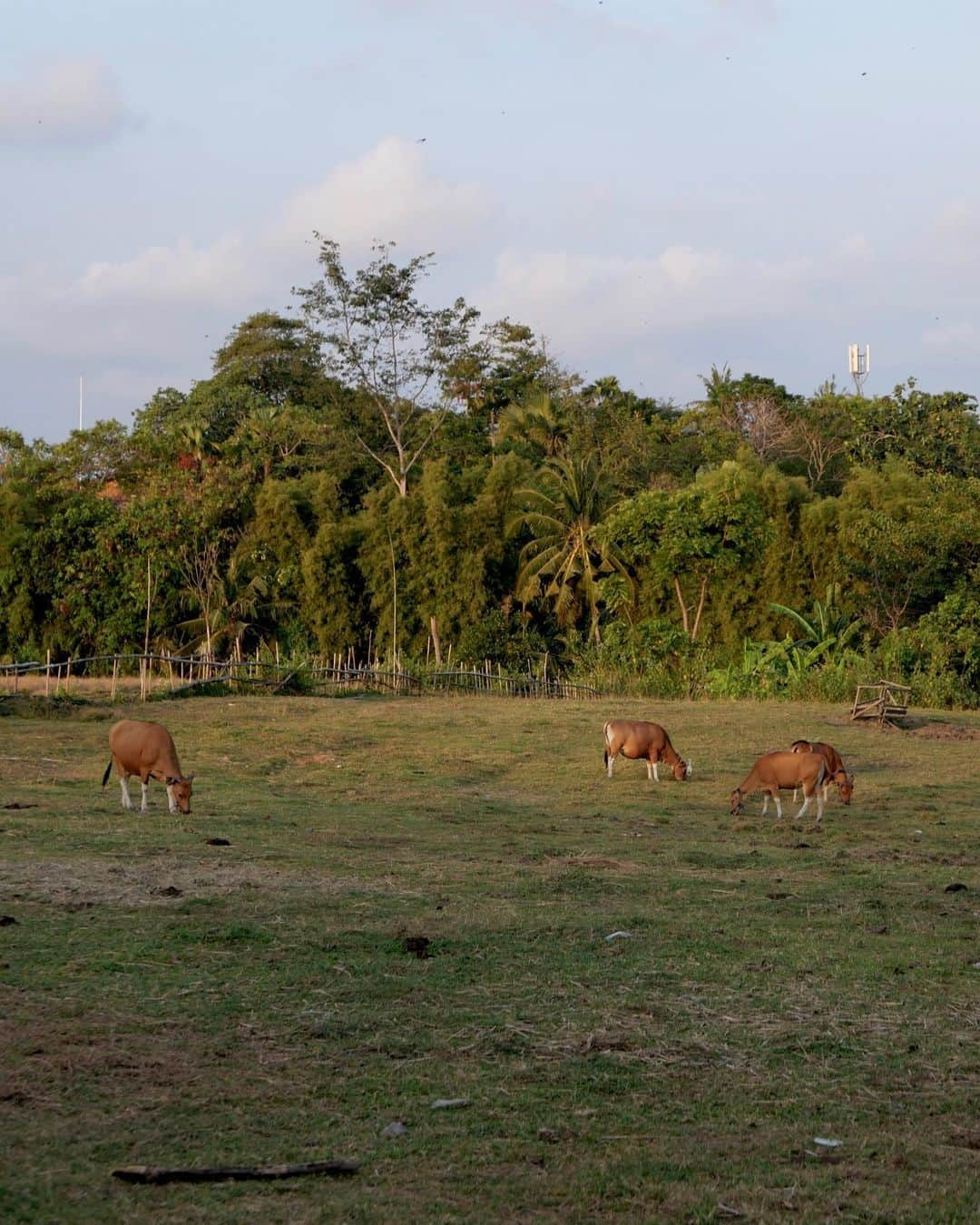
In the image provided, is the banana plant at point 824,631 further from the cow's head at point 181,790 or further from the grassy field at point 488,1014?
the cow's head at point 181,790

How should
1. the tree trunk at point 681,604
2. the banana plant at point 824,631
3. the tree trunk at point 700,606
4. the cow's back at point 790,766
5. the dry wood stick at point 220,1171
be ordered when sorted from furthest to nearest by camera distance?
the tree trunk at point 681,604 < the tree trunk at point 700,606 < the banana plant at point 824,631 < the cow's back at point 790,766 < the dry wood stick at point 220,1171

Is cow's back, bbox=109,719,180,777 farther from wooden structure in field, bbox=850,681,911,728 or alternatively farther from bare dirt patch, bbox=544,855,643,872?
wooden structure in field, bbox=850,681,911,728

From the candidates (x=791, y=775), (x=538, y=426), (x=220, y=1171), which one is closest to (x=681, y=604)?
(x=538, y=426)

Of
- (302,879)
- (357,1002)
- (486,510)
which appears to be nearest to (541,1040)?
(357,1002)

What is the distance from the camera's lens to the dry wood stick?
4.34 meters

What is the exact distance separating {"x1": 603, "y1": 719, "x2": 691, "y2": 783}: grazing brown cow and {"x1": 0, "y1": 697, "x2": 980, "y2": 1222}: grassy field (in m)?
3.17

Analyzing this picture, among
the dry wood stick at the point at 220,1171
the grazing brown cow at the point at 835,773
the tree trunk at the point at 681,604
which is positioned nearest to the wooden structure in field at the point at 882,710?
the grazing brown cow at the point at 835,773

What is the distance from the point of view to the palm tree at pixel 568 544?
34062 millimetres

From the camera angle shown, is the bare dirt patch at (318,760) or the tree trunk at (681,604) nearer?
the bare dirt patch at (318,760)

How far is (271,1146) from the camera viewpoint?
4672mm

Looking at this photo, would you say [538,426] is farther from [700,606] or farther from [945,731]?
[945,731]

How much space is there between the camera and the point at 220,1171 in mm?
4387

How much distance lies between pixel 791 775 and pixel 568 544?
2124 cm

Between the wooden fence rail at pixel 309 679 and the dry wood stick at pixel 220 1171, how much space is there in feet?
65.7
